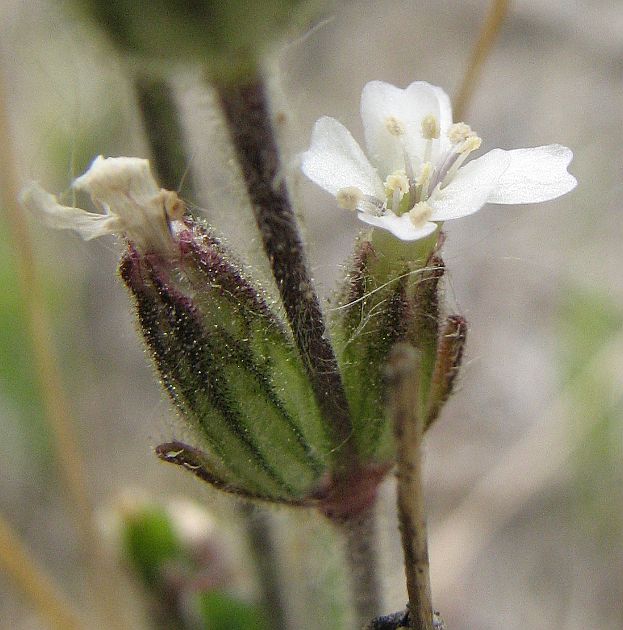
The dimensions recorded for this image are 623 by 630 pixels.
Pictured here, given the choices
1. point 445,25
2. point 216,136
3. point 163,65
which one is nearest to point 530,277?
point 445,25

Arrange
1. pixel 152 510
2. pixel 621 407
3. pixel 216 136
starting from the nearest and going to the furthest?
pixel 216 136 → pixel 152 510 → pixel 621 407

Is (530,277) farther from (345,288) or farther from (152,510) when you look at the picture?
(345,288)

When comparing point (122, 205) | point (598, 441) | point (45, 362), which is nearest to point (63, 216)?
point (122, 205)

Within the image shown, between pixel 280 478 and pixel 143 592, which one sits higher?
pixel 280 478

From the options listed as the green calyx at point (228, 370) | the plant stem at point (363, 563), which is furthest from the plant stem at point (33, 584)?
the green calyx at point (228, 370)

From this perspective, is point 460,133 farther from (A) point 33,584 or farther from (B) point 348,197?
(A) point 33,584

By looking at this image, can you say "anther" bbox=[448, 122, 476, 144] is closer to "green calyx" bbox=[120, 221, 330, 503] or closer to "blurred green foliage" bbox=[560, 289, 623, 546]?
"green calyx" bbox=[120, 221, 330, 503]
